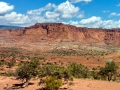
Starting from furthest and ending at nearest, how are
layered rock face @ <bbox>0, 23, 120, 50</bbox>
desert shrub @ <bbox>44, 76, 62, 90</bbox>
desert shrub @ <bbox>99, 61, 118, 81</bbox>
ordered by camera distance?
layered rock face @ <bbox>0, 23, 120, 50</bbox> < desert shrub @ <bbox>99, 61, 118, 81</bbox> < desert shrub @ <bbox>44, 76, 62, 90</bbox>

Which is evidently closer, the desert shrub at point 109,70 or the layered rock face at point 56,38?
the desert shrub at point 109,70

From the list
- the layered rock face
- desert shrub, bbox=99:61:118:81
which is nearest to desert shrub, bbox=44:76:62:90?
desert shrub, bbox=99:61:118:81

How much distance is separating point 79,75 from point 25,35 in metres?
162

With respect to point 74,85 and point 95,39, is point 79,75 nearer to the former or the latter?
point 74,85

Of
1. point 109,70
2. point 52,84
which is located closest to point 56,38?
point 109,70

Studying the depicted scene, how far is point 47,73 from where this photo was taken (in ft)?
106

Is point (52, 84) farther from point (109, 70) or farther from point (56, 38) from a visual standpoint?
point (56, 38)

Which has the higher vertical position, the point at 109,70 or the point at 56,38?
the point at 56,38

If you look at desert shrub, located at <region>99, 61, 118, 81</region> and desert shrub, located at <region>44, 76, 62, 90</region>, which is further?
desert shrub, located at <region>99, 61, 118, 81</region>

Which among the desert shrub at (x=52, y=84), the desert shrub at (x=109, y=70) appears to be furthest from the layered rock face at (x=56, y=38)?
the desert shrub at (x=52, y=84)

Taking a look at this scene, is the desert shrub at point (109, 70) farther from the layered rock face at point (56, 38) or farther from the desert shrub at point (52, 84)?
the layered rock face at point (56, 38)

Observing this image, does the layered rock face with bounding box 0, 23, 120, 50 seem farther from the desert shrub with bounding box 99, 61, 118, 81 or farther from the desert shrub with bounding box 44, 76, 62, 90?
the desert shrub with bounding box 44, 76, 62, 90

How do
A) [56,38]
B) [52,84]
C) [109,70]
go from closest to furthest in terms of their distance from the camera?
[52,84] → [109,70] → [56,38]

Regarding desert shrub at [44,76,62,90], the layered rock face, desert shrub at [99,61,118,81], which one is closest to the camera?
desert shrub at [44,76,62,90]
